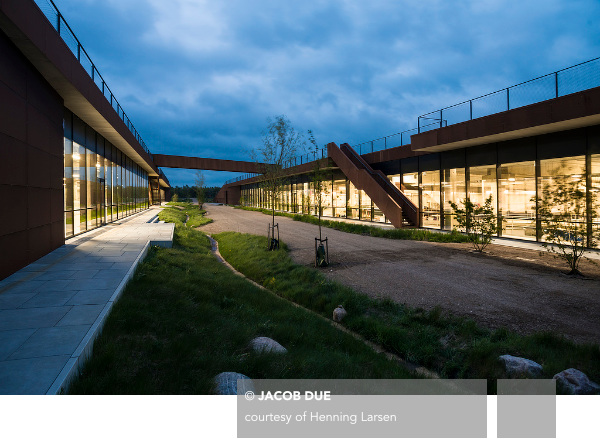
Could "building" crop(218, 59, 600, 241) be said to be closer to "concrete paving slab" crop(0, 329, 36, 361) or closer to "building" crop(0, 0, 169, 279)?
"concrete paving slab" crop(0, 329, 36, 361)

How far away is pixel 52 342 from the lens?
3721mm

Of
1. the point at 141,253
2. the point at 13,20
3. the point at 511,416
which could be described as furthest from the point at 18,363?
the point at 13,20

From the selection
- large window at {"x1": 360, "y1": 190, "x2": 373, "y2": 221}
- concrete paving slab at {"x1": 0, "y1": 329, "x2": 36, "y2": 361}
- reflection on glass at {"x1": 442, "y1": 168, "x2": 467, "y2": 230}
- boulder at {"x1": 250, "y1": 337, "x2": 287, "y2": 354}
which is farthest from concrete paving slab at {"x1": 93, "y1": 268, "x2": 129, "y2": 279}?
large window at {"x1": 360, "y1": 190, "x2": 373, "y2": 221}

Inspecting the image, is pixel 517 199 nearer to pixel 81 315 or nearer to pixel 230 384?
pixel 230 384

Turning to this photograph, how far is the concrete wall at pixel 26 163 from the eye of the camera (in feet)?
22.6

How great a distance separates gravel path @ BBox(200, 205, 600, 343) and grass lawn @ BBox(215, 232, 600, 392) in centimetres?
52

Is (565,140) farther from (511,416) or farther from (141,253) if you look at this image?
(141,253)

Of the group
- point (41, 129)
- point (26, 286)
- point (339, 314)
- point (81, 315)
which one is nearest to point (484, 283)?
point (339, 314)

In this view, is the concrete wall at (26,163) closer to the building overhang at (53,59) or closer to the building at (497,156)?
the building overhang at (53,59)

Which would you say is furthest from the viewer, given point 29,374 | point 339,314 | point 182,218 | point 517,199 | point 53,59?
point 182,218

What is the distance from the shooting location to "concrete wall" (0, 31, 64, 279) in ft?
22.6

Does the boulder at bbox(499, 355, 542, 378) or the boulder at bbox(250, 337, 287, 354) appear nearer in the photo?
the boulder at bbox(499, 355, 542, 378)

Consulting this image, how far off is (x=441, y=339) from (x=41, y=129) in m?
10.8

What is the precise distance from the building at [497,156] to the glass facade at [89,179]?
16.1m
